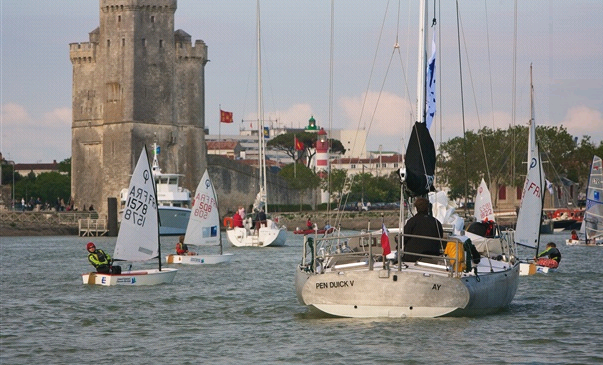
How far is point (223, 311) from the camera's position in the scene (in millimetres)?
24266

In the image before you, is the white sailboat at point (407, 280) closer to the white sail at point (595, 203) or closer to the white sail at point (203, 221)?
the white sail at point (203, 221)

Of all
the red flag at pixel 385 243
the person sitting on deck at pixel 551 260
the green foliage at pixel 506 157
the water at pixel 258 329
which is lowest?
the water at pixel 258 329

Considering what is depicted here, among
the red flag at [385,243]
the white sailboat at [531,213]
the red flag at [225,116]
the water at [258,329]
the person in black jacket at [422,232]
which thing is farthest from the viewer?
the red flag at [225,116]

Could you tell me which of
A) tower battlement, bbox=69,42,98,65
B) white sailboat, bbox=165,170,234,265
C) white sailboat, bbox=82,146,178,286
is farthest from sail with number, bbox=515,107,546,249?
tower battlement, bbox=69,42,98,65

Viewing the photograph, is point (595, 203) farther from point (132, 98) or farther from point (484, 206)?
point (132, 98)

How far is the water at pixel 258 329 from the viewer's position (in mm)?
17656

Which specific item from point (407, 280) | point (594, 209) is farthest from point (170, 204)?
point (407, 280)

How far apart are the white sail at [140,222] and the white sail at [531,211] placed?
1020cm

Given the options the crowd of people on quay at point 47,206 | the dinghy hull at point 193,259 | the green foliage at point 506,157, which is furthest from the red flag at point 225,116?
the dinghy hull at point 193,259

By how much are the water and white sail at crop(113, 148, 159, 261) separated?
1.44 meters

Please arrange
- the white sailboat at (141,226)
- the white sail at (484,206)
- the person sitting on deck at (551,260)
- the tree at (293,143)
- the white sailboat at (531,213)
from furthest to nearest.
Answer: the tree at (293,143)
the white sail at (484,206)
the white sailboat at (531,213)
the person sitting on deck at (551,260)
the white sailboat at (141,226)

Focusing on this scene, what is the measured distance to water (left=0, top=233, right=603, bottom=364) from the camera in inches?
695

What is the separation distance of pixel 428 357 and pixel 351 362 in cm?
105

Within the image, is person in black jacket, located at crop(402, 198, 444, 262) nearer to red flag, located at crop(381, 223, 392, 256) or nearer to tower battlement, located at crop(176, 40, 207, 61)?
red flag, located at crop(381, 223, 392, 256)
